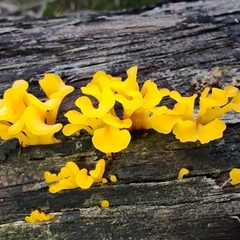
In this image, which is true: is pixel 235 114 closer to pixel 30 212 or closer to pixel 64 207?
pixel 64 207

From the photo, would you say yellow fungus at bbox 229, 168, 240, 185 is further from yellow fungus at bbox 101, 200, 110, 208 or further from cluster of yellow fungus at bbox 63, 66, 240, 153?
yellow fungus at bbox 101, 200, 110, 208

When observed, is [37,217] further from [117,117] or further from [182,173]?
[182,173]

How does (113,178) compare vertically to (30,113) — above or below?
below

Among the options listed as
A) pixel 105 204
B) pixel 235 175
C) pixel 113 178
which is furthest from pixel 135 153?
pixel 235 175

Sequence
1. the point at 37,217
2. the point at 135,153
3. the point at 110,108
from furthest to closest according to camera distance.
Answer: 1. the point at 135,153
2. the point at 37,217
3. the point at 110,108

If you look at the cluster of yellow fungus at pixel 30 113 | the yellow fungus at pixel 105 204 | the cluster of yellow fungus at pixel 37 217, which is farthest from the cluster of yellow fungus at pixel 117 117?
the cluster of yellow fungus at pixel 37 217

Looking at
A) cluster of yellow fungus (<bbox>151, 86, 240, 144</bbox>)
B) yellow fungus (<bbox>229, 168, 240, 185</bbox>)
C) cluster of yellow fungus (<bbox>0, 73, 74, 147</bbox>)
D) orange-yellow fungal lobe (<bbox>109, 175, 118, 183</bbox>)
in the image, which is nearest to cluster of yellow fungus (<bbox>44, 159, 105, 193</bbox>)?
orange-yellow fungal lobe (<bbox>109, 175, 118, 183</bbox>)
